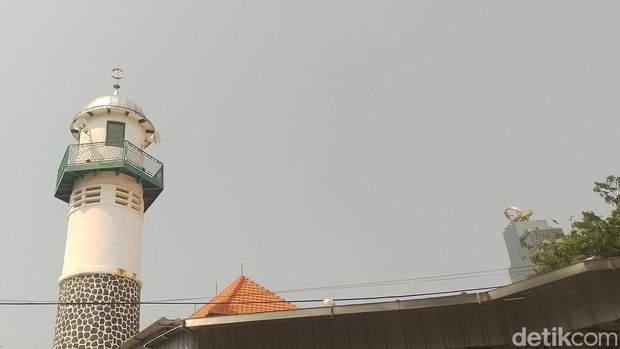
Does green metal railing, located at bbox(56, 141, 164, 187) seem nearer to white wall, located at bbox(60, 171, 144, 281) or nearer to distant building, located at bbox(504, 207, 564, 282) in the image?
white wall, located at bbox(60, 171, 144, 281)

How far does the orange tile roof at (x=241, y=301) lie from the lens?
60.8ft

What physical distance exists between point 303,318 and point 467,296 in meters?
3.52

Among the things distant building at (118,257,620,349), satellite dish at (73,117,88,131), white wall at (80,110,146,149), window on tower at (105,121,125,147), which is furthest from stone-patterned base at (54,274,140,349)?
distant building at (118,257,620,349)

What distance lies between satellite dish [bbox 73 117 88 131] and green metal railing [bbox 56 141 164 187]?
1.58 metres

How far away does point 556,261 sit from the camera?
2986cm

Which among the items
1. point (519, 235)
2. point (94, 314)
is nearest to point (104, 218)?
point (94, 314)

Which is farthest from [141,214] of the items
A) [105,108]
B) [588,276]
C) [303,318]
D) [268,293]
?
[588,276]

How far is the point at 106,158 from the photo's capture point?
25.7 metres

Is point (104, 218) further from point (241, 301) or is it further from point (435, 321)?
point (435, 321)

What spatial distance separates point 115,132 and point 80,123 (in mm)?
1888

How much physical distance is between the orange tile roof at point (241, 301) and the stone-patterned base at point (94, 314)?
411cm

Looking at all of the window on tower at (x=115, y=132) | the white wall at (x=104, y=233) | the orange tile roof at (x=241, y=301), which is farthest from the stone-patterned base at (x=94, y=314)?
the window on tower at (x=115, y=132)

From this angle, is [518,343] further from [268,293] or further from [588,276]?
[268,293]

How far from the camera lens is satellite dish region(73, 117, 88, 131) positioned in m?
27.5
